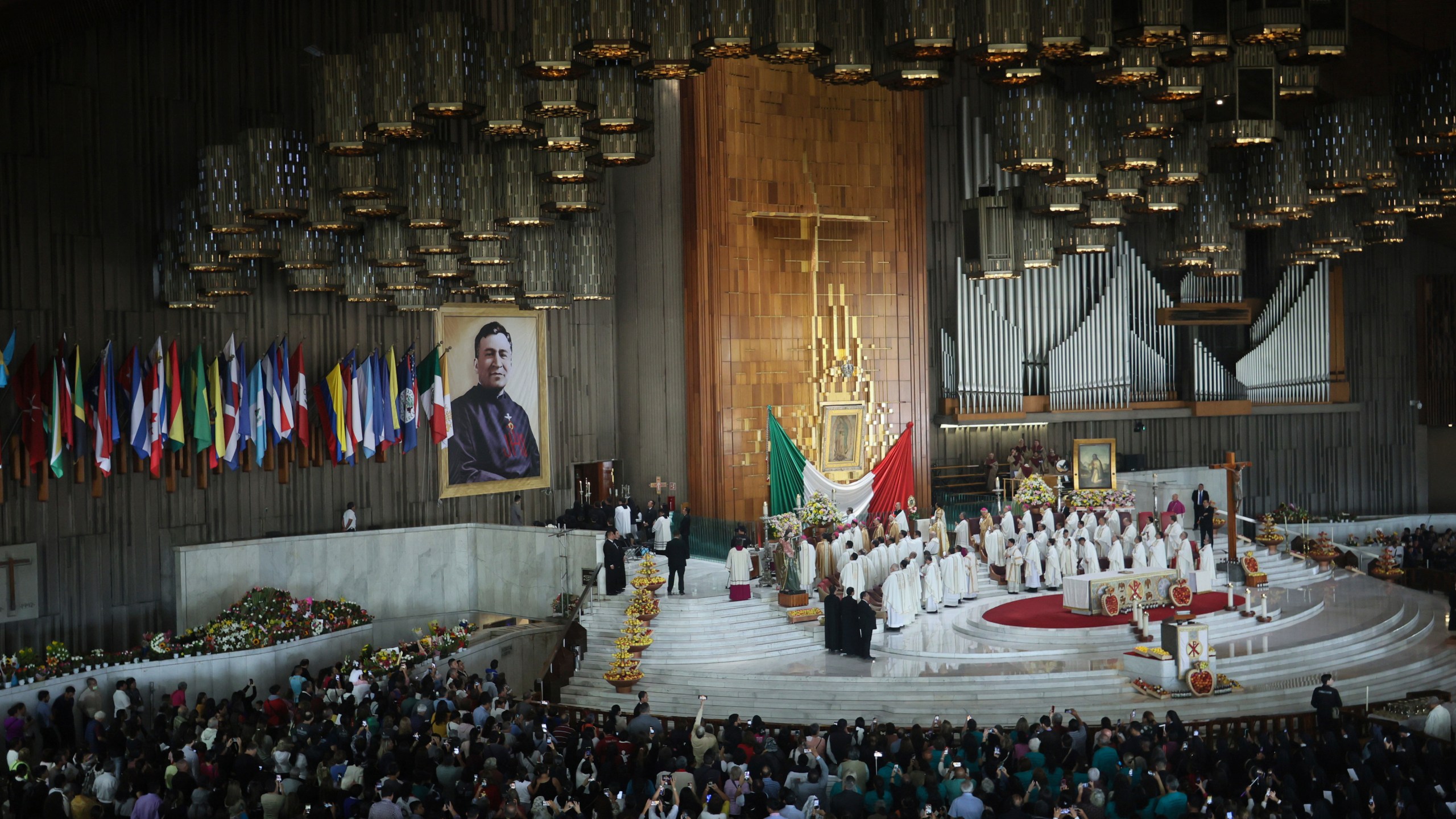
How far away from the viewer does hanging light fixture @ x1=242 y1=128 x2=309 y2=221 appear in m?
17.4

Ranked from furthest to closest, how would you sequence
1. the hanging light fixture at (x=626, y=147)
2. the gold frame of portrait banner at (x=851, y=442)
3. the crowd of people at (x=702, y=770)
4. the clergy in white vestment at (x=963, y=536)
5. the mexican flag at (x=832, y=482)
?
the gold frame of portrait banner at (x=851, y=442), the mexican flag at (x=832, y=482), the clergy in white vestment at (x=963, y=536), the hanging light fixture at (x=626, y=147), the crowd of people at (x=702, y=770)

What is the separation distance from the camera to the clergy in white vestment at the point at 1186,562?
21906 millimetres

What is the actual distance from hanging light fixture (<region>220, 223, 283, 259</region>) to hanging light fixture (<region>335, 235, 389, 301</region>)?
226cm

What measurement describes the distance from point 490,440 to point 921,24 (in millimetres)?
18050

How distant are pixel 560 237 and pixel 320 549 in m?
7.51

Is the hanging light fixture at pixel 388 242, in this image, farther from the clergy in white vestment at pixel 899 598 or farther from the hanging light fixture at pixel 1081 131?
the hanging light fixture at pixel 1081 131

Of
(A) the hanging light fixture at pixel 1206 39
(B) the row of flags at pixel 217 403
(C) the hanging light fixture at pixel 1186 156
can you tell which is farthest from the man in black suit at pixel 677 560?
(A) the hanging light fixture at pixel 1206 39

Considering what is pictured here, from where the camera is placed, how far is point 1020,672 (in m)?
17.5

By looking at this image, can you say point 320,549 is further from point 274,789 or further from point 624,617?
point 274,789

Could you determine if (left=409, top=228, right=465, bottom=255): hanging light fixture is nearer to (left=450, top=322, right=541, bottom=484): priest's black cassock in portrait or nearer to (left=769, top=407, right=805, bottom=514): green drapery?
(left=450, top=322, right=541, bottom=484): priest's black cassock in portrait

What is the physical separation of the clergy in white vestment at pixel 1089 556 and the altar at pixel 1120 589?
70cm

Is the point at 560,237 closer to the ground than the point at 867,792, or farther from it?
farther from it

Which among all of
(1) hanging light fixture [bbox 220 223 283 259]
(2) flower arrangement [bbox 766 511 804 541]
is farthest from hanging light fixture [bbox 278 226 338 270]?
(2) flower arrangement [bbox 766 511 804 541]

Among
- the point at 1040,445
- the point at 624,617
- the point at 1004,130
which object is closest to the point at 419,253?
the point at 624,617
